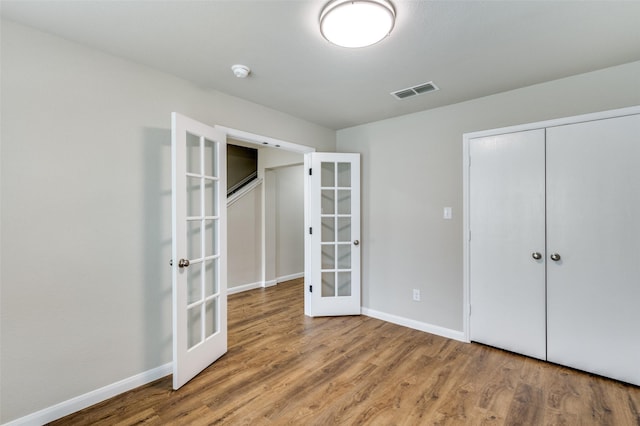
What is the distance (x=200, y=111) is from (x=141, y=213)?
1015 mm

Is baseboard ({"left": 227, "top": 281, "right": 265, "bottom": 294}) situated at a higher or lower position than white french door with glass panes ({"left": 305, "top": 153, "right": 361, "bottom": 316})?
lower

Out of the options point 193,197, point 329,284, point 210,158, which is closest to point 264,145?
point 210,158

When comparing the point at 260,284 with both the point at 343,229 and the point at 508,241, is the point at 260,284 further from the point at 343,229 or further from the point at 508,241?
the point at 508,241

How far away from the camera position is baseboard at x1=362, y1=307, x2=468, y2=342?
9.77 feet

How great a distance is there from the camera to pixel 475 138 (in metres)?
2.86

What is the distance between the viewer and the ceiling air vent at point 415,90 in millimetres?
2549

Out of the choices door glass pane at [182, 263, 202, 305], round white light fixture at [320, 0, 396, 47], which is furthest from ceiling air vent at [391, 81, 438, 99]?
door glass pane at [182, 263, 202, 305]

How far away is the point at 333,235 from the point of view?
3.72 meters

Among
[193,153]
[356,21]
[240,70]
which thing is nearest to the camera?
[356,21]

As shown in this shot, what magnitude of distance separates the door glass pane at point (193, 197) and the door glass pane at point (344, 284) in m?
2.00

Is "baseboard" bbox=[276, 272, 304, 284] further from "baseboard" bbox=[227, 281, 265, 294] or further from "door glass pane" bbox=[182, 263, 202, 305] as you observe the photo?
"door glass pane" bbox=[182, 263, 202, 305]

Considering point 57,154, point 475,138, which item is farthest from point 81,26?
point 475,138

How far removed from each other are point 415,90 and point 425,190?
1.08 metres

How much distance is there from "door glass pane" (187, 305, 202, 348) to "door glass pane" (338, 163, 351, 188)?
2.21m
